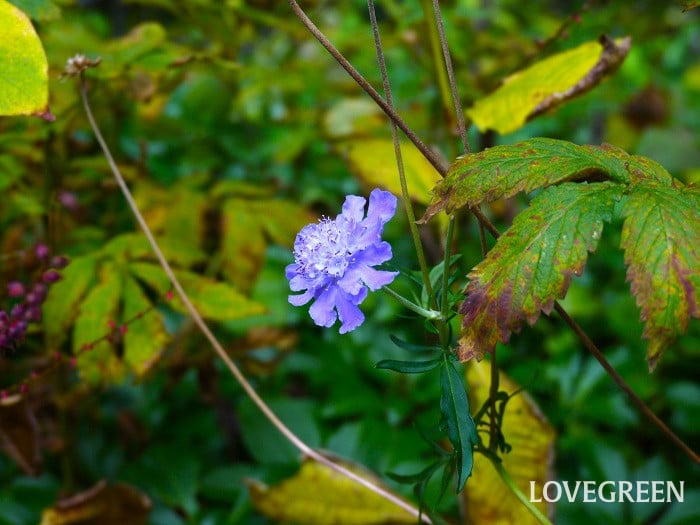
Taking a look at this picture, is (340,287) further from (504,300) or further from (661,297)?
(661,297)

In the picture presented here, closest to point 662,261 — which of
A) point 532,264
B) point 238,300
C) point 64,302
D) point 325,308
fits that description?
point 532,264

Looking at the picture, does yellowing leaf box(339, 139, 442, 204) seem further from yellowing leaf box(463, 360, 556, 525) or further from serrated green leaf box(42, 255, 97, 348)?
serrated green leaf box(42, 255, 97, 348)

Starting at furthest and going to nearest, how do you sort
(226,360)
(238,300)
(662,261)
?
1. (238,300)
2. (226,360)
3. (662,261)

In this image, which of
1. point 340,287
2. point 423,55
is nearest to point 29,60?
point 340,287

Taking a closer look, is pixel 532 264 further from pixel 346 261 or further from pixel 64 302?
pixel 64 302

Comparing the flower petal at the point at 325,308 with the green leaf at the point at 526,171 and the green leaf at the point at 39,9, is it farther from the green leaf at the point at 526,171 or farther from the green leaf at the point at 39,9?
the green leaf at the point at 39,9

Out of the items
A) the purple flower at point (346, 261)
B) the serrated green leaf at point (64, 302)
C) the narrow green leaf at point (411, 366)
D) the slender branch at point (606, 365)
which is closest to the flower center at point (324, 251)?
the purple flower at point (346, 261)
